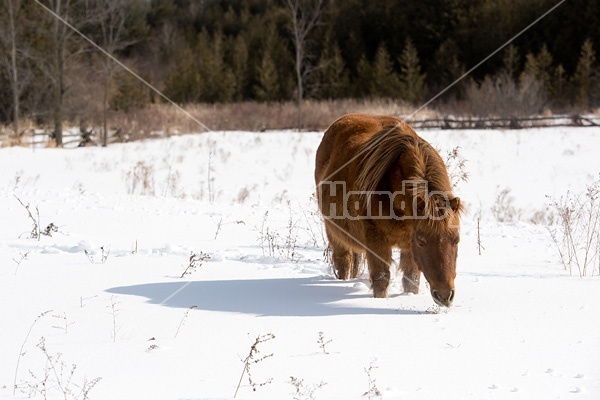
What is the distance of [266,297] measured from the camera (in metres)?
4.82

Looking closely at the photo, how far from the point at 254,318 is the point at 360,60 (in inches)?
1462

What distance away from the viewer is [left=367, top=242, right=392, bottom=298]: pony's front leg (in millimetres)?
4969

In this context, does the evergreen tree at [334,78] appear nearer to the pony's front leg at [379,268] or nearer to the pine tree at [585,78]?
the pine tree at [585,78]

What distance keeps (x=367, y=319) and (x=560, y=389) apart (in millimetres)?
1372

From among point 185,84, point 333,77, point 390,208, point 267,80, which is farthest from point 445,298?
→ point 185,84

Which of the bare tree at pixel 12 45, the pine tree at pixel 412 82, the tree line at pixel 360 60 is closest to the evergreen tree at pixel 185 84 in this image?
the tree line at pixel 360 60

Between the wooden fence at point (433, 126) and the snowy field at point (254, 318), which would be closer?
the snowy field at point (254, 318)

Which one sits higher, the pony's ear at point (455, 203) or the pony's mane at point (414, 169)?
the pony's mane at point (414, 169)

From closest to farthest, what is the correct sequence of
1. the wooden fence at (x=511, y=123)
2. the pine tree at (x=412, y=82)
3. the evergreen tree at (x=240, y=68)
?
the wooden fence at (x=511, y=123)
the pine tree at (x=412, y=82)
the evergreen tree at (x=240, y=68)

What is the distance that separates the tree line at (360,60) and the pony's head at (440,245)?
851 inches

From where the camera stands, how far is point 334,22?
45.6 metres

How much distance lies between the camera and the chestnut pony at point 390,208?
450 centimetres

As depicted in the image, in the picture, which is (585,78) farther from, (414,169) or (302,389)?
(302,389)

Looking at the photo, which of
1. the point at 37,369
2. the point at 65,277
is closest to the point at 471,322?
the point at 37,369
